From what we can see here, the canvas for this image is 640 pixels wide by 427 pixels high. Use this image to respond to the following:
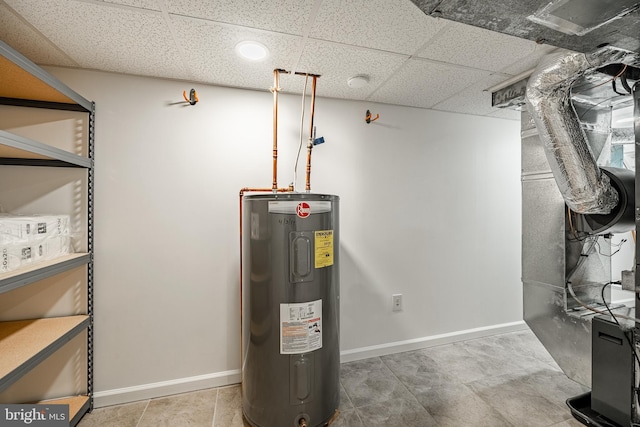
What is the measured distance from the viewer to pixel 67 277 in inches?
64.4

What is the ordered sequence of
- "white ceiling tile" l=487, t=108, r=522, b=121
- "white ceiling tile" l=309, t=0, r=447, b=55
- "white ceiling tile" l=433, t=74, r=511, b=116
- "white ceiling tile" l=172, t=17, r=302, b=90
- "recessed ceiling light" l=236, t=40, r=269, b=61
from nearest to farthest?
"white ceiling tile" l=309, t=0, r=447, b=55
"white ceiling tile" l=172, t=17, r=302, b=90
"recessed ceiling light" l=236, t=40, r=269, b=61
"white ceiling tile" l=433, t=74, r=511, b=116
"white ceiling tile" l=487, t=108, r=522, b=121

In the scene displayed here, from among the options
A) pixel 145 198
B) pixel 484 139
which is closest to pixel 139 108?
pixel 145 198

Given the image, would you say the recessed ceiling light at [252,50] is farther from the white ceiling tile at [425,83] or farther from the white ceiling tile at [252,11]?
the white ceiling tile at [425,83]

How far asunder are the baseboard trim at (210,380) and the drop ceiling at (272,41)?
2039mm

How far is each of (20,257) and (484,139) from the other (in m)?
3.38

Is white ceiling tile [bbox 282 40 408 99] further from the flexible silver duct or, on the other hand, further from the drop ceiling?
the flexible silver duct

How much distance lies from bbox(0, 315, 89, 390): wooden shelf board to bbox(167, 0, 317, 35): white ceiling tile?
167 cm

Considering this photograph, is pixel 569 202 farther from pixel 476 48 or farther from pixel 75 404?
pixel 75 404

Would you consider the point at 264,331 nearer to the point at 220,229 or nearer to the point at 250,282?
the point at 250,282

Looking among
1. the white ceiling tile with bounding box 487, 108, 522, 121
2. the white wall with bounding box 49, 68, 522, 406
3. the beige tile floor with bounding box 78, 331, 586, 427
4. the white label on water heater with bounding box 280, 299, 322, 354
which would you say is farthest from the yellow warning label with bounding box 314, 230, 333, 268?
the white ceiling tile with bounding box 487, 108, 522, 121

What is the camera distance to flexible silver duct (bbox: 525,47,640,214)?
1401mm

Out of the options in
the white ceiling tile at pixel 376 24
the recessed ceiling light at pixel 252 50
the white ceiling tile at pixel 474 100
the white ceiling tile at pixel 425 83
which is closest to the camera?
the white ceiling tile at pixel 376 24

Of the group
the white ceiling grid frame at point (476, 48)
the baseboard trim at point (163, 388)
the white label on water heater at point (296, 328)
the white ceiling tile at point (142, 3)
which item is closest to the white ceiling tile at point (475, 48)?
the white ceiling grid frame at point (476, 48)

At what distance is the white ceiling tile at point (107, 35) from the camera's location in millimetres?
1169
